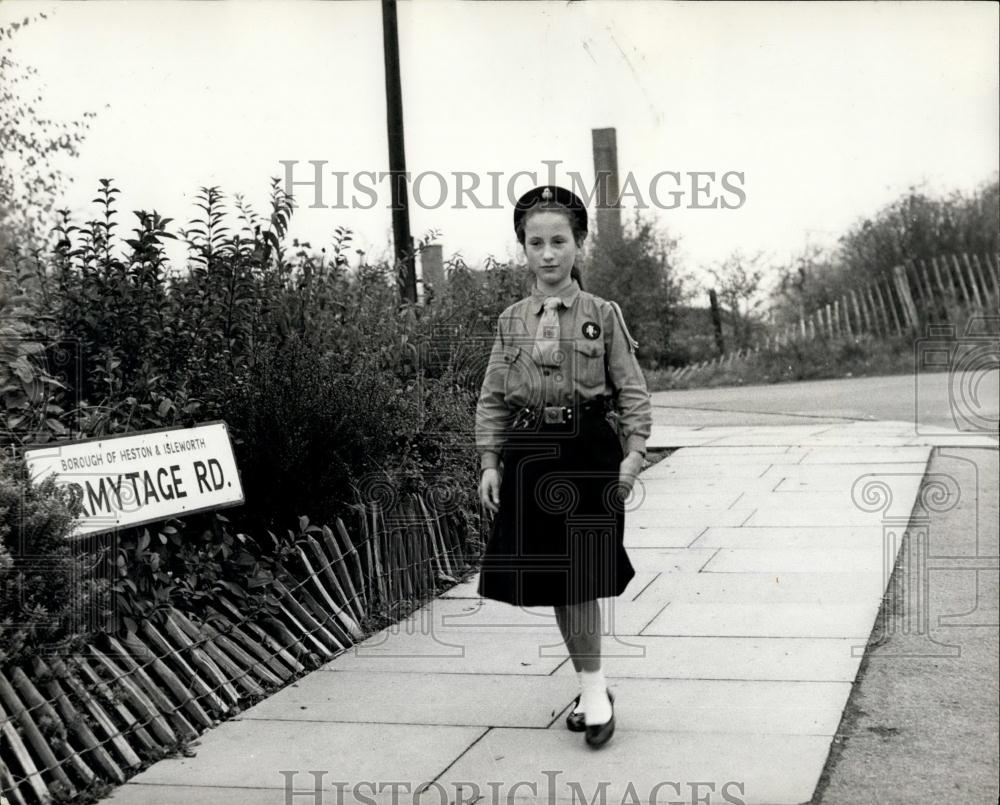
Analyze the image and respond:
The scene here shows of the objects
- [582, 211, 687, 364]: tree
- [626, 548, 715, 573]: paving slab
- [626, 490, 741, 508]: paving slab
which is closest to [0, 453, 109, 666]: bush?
[626, 548, 715, 573]: paving slab

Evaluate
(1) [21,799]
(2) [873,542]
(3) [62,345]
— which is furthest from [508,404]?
(2) [873,542]

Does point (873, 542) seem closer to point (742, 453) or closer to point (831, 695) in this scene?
point (831, 695)

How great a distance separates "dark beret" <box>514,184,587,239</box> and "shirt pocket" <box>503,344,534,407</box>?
17.6 inches

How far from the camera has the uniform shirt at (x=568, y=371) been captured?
4.18 metres

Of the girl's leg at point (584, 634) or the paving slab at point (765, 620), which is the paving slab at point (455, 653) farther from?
the girl's leg at point (584, 634)

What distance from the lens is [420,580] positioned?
6.38 meters

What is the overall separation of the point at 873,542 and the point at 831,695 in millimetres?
2950

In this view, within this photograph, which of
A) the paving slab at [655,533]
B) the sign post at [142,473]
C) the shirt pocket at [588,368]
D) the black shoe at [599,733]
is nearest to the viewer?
the black shoe at [599,733]

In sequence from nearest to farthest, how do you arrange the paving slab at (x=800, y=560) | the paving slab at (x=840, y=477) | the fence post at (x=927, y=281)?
1. the paving slab at (x=800, y=560)
2. the paving slab at (x=840, y=477)
3. the fence post at (x=927, y=281)

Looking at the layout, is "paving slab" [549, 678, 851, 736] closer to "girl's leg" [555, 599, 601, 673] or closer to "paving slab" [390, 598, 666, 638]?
"girl's leg" [555, 599, 601, 673]

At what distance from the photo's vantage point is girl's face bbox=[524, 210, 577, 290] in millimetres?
4215

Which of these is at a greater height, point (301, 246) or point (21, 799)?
point (301, 246)

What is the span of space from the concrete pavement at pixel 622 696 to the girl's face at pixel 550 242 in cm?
159

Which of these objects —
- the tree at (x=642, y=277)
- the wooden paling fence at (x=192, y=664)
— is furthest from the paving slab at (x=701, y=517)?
the tree at (x=642, y=277)
